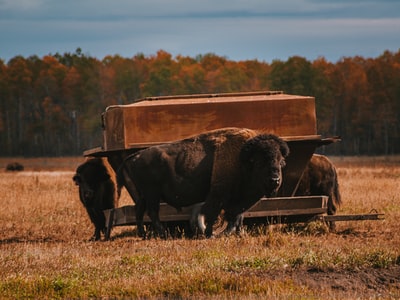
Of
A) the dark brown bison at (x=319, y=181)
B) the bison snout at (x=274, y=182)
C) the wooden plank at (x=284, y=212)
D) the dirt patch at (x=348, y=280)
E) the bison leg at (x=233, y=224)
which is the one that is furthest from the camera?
the dark brown bison at (x=319, y=181)

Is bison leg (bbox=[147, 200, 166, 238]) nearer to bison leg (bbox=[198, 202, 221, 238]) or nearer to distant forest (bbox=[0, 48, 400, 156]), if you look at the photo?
bison leg (bbox=[198, 202, 221, 238])

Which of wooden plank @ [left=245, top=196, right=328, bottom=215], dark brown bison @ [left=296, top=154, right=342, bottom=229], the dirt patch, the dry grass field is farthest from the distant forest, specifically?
the dirt patch

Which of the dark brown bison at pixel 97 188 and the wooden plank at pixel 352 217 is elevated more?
the dark brown bison at pixel 97 188

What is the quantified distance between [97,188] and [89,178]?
0.89ft

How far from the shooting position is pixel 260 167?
15117mm

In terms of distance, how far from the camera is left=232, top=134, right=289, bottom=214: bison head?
48.6ft

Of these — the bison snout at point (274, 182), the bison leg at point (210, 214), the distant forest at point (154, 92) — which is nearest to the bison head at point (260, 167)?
the bison snout at point (274, 182)

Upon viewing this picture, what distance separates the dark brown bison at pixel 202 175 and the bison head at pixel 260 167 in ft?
0.06

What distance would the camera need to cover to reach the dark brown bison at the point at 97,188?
18.1 meters

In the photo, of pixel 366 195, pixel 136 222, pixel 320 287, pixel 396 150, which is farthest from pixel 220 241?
pixel 396 150

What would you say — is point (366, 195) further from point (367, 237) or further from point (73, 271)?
point (73, 271)

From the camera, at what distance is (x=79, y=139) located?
122500 mm

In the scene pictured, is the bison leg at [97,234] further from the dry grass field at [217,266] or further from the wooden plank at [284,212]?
the wooden plank at [284,212]

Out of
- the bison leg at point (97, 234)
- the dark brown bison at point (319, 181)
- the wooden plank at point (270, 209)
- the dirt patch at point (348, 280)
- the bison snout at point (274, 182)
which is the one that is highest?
the bison snout at point (274, 182)
